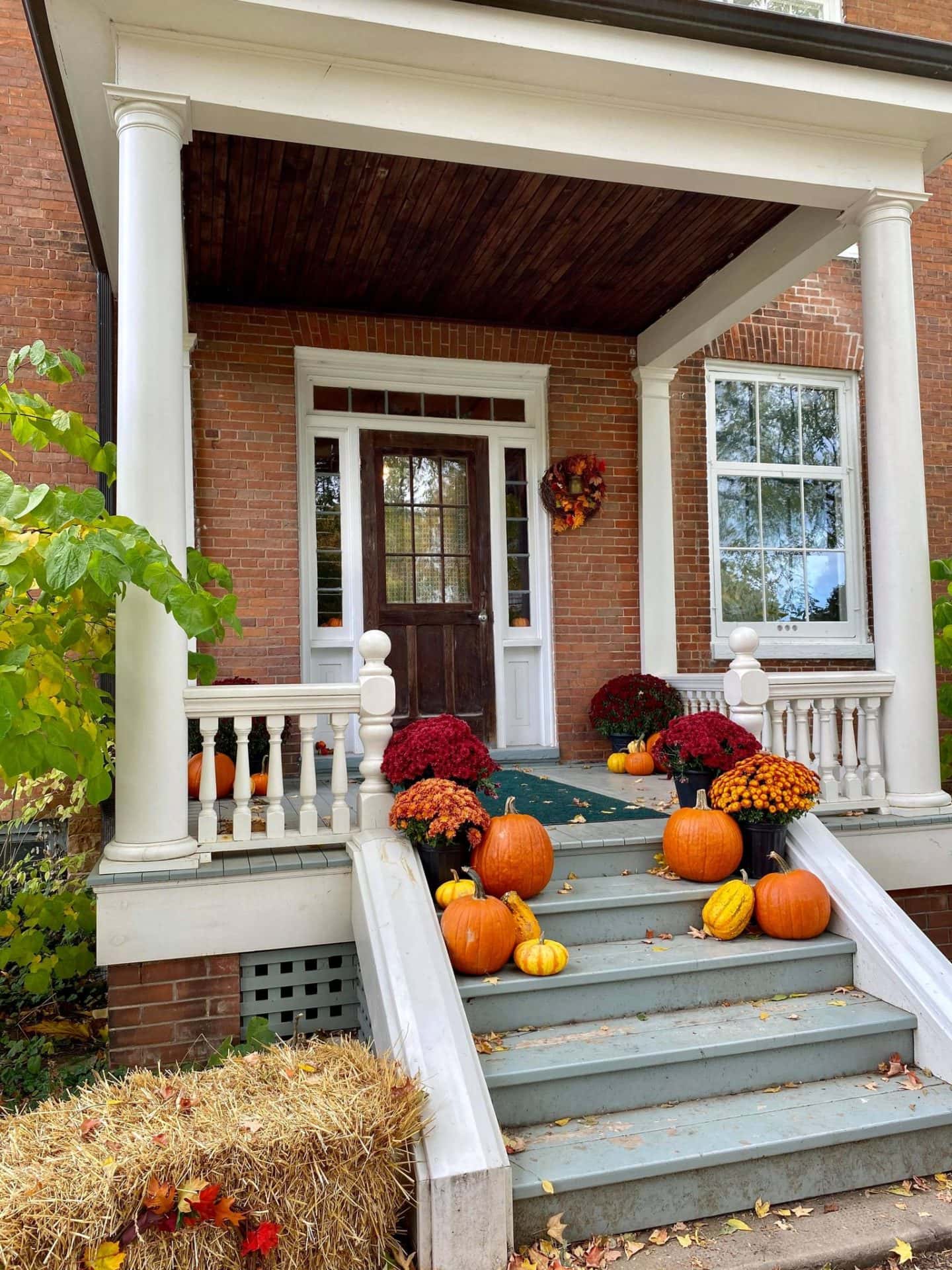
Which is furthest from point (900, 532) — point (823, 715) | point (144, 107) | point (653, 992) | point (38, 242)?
point (38, 242)

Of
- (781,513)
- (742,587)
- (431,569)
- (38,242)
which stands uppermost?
(38,242)

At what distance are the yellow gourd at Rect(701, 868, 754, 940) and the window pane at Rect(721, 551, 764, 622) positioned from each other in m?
3.80

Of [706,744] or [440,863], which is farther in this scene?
[706,744]

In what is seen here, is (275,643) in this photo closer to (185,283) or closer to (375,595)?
(375,595)

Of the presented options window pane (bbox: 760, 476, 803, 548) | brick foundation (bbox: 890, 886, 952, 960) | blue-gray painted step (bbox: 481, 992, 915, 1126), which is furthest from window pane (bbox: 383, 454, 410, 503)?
blue-gray painted step (bbox: 481, 992, 915, 1126)

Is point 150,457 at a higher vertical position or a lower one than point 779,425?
lower

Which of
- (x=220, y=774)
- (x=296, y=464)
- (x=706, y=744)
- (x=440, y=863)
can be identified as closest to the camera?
(x=440, y=863)

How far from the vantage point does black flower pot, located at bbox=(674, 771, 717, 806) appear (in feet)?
13.5

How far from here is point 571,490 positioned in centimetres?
673

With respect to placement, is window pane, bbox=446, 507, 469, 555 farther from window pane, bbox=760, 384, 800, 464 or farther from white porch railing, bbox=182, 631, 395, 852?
white porch railing, bbox=182, 631, 395, 852

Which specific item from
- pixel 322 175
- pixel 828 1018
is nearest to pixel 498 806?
pixel 828 1018

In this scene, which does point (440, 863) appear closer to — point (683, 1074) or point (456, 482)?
point (683, 1074)

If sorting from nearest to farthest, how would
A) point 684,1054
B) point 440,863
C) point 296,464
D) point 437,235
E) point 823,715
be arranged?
point 684,1054 < point 440,863 < point 823,715 < point 437,235 < point 296,464

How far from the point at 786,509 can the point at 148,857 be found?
5.65 metres
